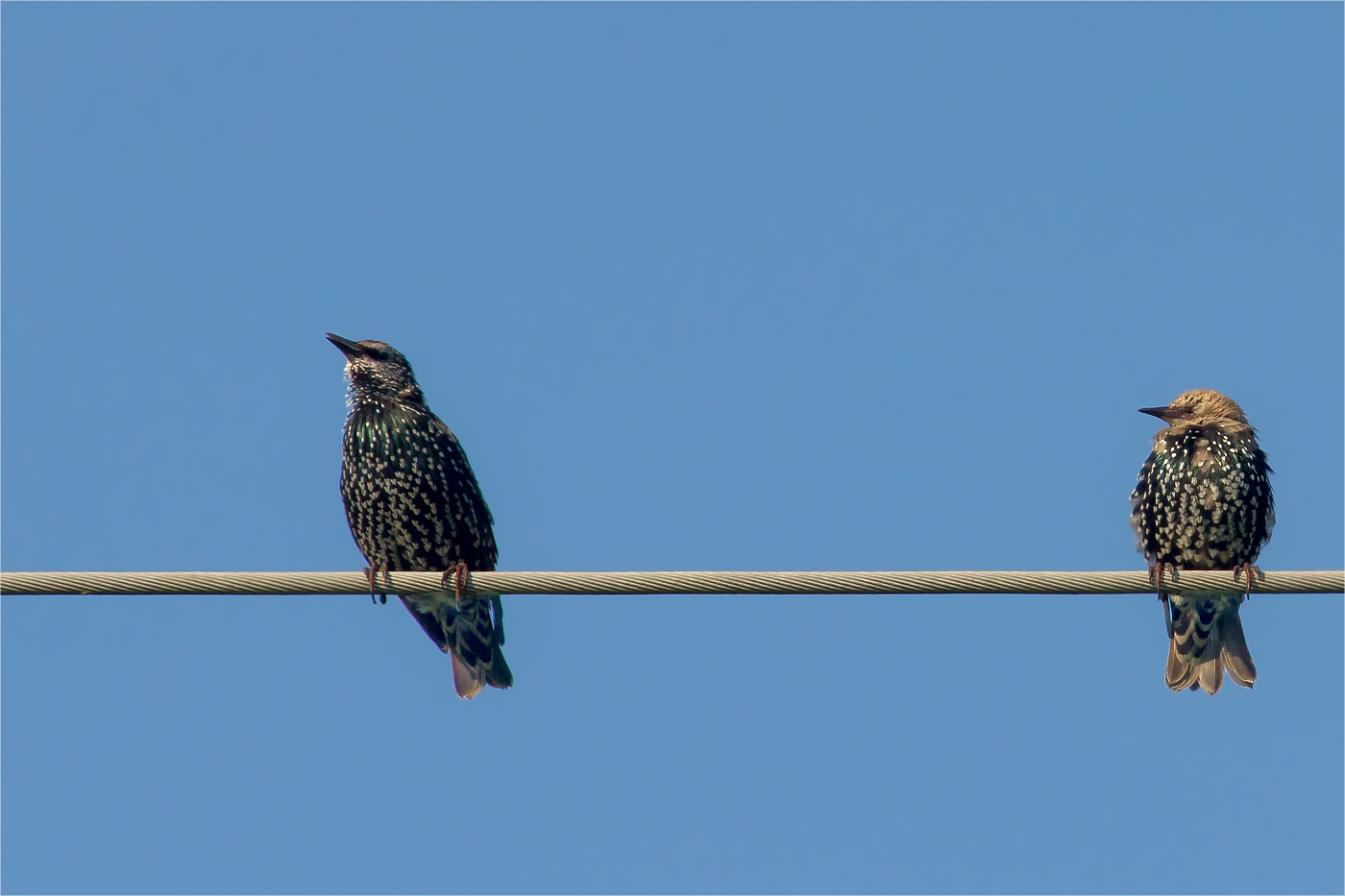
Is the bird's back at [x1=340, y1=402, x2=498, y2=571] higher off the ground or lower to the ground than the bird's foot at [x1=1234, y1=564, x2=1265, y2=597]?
higher

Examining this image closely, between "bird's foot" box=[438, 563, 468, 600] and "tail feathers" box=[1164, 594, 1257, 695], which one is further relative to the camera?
"tail feathers" box=[1164, 594, 1257, 695]

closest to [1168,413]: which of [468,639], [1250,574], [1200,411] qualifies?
[1200,411]

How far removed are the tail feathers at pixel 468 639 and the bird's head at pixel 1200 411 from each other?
387 centimetres

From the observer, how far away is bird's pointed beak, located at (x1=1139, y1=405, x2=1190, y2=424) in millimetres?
9625

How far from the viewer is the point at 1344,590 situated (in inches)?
255

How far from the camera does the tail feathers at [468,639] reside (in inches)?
367

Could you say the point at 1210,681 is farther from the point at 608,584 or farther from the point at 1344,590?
the point at 608,584

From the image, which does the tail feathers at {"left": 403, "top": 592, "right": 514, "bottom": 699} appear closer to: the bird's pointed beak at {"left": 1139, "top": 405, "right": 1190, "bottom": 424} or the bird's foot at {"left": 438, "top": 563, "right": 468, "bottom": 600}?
the bird's foot at {"left": 438, "top": 563, "right": 468, "bottom": 600}

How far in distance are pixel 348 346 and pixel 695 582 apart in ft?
13.1

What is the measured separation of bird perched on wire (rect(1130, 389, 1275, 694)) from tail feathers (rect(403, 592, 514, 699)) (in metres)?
3.57

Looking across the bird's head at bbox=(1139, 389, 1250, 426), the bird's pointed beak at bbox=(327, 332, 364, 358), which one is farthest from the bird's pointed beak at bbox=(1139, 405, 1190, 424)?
the bird's pointed beak at bbox=(327, 332, 364, 358)

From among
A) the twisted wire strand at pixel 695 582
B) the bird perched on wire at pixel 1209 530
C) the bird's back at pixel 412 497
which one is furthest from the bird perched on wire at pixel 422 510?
the bird perched on wire at pixel 1209 530

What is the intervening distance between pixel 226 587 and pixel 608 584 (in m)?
1.48

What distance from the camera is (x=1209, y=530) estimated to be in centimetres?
908
